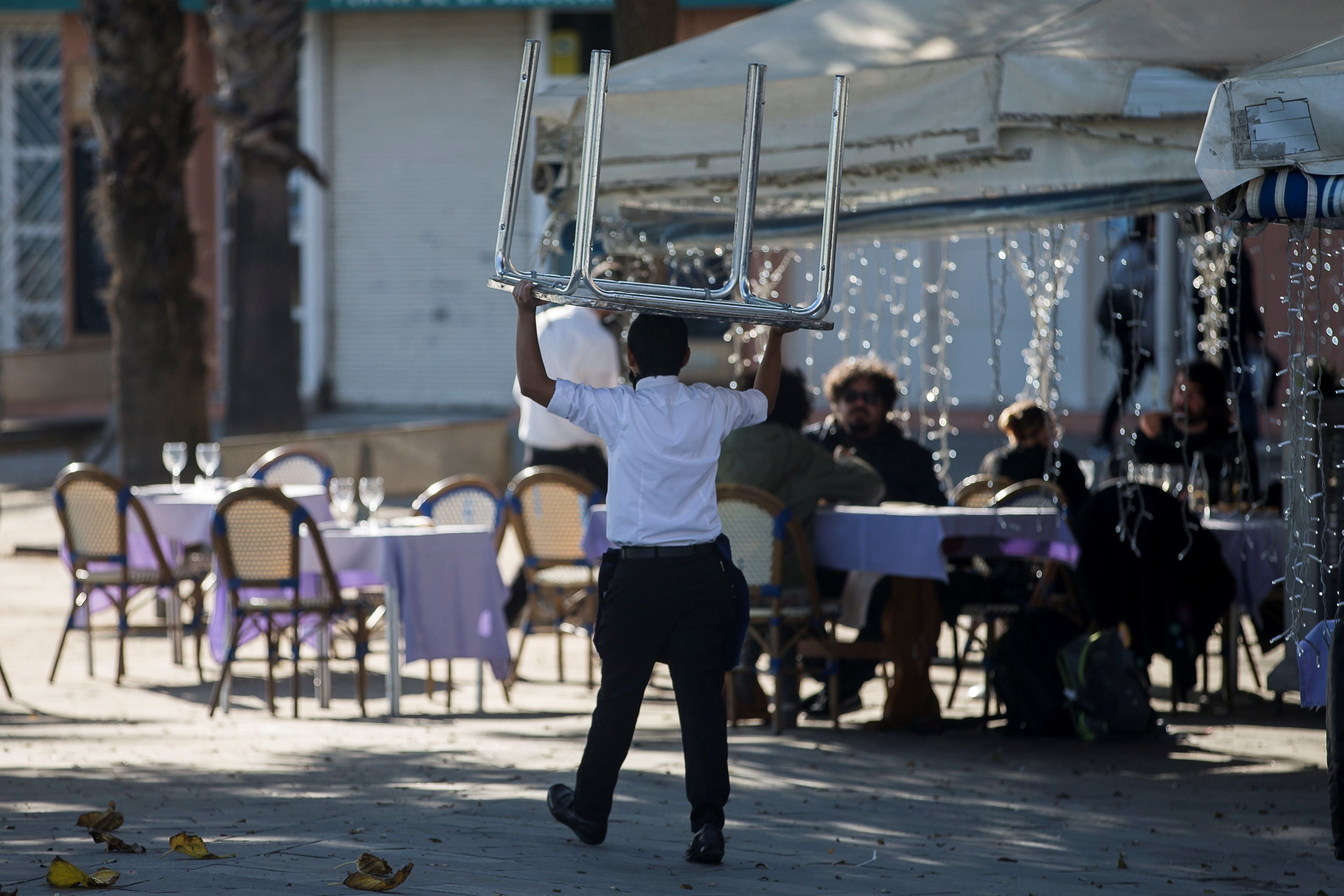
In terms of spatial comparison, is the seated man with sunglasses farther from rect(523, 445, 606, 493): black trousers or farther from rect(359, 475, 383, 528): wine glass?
rect(359, 475, 383, 528): wine glass

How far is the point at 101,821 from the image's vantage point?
465 centimetres

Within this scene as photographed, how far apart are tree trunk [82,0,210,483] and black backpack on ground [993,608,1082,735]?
657 centimetres

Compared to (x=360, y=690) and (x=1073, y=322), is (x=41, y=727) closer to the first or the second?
(x=360, y=690)

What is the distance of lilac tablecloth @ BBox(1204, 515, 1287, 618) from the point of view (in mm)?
7109

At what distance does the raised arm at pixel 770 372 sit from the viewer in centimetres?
473

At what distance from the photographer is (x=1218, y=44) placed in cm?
569

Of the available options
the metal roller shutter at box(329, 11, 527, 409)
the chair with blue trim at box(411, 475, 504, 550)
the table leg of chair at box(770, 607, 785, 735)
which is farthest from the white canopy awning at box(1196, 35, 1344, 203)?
the metal roller shutter at box(329, 11, 527, 409)

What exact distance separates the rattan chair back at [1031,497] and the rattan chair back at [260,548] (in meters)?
2.94

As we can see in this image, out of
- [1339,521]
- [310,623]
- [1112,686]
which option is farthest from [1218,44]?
[310,623]

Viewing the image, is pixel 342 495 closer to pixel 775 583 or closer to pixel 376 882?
pixel 775 583

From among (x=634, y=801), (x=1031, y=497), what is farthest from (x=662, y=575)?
(x=1031, y=497)

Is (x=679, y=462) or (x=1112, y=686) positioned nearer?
(x=679, y=462)

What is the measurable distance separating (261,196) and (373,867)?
9682mm

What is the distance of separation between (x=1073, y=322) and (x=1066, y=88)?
13.2 m
